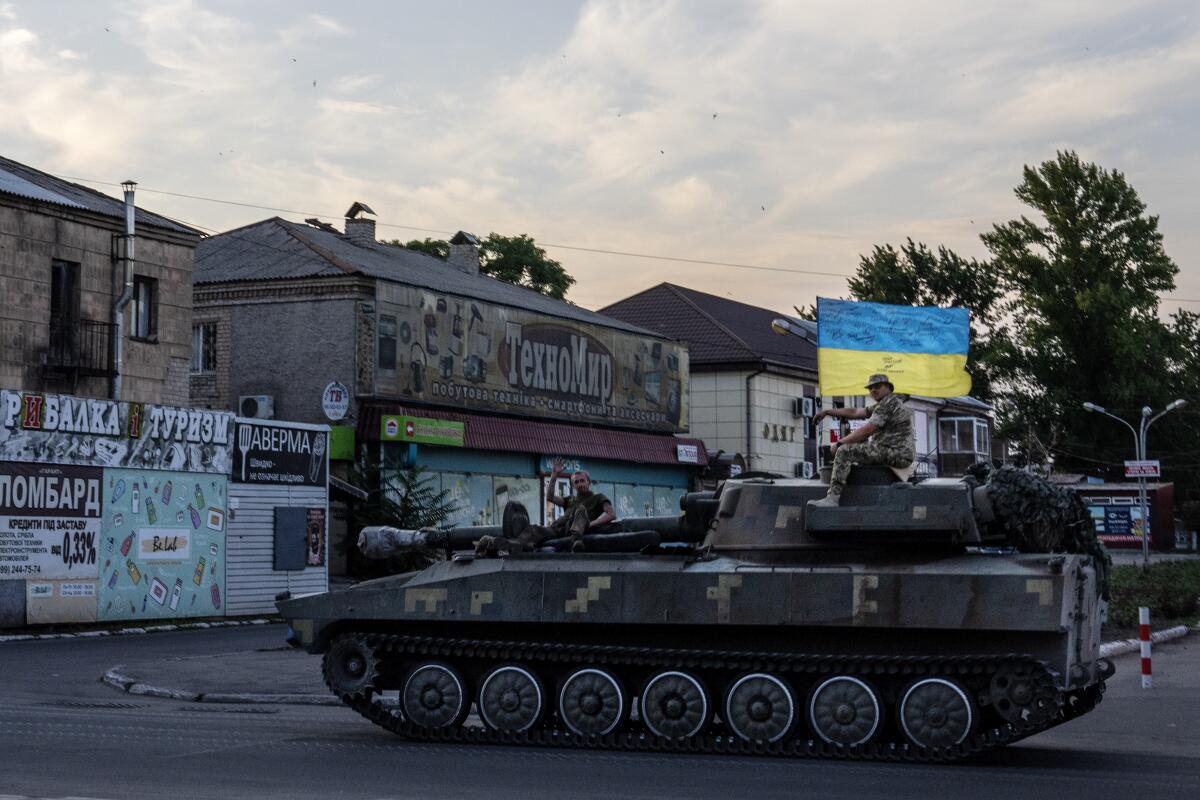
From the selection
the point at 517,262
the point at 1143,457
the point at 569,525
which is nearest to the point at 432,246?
the point at 517,262

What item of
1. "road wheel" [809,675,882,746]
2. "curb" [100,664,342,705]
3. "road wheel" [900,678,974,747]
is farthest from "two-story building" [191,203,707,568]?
"road wheel" [900,678,974,747]

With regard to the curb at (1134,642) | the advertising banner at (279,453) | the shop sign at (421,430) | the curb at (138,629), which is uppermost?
the shop sign at (421,430)

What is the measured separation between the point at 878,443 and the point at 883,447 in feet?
0.22

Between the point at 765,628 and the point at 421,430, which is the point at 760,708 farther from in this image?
the point at 421,430

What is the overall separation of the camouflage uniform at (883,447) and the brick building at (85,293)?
68.4 feet

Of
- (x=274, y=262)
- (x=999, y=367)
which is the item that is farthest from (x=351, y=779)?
(x=999, y=367)

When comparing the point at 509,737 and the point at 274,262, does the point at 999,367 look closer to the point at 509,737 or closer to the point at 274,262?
Result: the point at 274,262

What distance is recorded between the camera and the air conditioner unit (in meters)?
40.3

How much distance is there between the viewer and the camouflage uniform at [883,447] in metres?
13.9

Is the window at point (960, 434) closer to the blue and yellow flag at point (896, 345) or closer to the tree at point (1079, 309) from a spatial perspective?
the tree at point (1079, 309)

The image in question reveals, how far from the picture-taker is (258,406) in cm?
4041

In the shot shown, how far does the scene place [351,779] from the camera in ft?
37.3

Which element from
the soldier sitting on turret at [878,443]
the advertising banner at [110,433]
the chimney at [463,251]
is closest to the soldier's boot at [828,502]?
the soldier sitting on turret at [878,443]

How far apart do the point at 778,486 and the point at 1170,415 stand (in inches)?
2590
